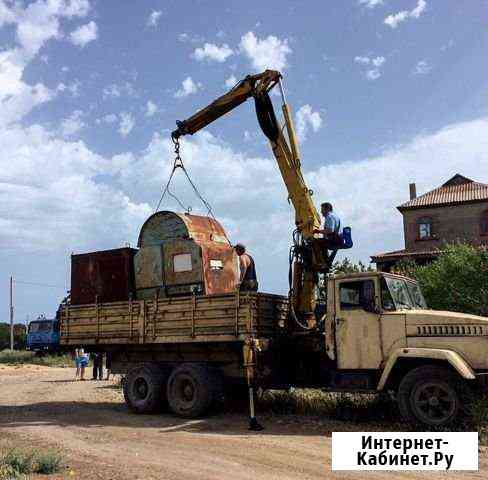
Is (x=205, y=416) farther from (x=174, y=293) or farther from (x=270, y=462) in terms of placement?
(x=270, y=462)

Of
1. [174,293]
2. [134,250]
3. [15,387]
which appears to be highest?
[134,250]

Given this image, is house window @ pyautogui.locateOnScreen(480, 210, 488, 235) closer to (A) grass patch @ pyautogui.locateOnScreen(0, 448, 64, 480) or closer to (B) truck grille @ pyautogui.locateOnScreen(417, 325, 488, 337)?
(B) truck grille @ pyautogui.locateOnScreen(417, 325, 488, 337)

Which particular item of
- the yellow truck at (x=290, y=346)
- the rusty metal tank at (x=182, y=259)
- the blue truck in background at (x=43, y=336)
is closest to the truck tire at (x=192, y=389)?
the yellow truck at (x=290, y=346)

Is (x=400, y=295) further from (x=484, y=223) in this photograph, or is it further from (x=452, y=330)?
(x=484, y=223)

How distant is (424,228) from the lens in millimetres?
35500

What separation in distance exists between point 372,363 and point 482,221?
2672 cm

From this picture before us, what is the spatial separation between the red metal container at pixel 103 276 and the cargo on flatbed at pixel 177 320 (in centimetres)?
26

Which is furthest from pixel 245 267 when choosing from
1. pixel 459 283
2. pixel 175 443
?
pixel 459 283

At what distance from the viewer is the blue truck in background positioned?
1425 inches

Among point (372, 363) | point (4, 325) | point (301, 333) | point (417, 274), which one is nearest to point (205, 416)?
point (301, 333)

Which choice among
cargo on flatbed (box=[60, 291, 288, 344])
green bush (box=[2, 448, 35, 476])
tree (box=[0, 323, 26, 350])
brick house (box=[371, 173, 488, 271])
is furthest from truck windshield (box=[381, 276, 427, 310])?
tree (box=[0, 323, 26, 350])

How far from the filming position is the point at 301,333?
36.4 feet

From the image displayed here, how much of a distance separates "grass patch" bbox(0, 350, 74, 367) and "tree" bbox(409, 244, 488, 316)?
21.0m

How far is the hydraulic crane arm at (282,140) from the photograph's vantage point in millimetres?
11719
